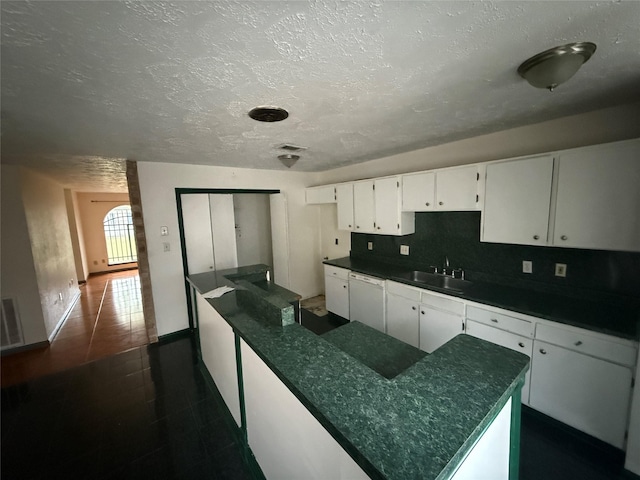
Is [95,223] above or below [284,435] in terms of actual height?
above

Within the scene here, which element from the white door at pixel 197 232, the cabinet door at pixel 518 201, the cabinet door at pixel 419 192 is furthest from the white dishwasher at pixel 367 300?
the white door at pixel 197 232

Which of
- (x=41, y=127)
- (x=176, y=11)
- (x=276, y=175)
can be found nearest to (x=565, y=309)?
(x=176, y=11)

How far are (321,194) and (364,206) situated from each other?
1.00m

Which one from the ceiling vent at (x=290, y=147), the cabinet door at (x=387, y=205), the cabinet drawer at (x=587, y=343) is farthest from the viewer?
the cabinet door at (x=387, y=205)

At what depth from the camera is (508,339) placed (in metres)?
1.98

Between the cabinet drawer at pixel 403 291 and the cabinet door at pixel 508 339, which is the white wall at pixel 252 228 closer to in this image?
the cabinet drawer at pixel 403 291

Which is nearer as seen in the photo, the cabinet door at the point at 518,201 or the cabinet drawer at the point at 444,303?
the cabinet door at the point at 518,201

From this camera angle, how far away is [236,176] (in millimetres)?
3773

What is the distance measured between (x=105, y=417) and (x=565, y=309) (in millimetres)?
3824

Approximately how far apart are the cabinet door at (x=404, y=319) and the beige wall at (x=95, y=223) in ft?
27.5

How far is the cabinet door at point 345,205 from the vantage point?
3623 mm

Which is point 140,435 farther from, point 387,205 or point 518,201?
point 518,201

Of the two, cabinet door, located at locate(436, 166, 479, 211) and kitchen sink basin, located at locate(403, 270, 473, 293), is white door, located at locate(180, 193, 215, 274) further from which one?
cabinet door, located at locate(436, 166, 479, 211)

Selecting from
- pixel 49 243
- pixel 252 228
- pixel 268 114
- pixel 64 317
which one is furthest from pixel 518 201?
pixel 64 317
